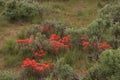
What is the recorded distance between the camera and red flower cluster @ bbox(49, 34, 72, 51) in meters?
7.79

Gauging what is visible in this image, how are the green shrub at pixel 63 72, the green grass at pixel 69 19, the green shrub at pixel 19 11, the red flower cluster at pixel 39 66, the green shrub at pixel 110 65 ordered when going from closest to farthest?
the green shrub at pixel 110 65, the green shrub at pixel 63 72, the red flower cluster at pixel 39 66, the green grass at pixel 69 19, the green shrub at pixel 19 11

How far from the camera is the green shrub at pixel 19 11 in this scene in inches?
398

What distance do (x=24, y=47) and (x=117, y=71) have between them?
3.19m

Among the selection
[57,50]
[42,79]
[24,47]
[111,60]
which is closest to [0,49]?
[24,47]

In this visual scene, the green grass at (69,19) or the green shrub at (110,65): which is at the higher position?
the green shrub at (110,65)

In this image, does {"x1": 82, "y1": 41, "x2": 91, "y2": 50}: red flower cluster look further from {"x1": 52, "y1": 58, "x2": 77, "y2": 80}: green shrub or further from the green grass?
{"x1": 52, "y1": 58, "x2": 77, "y2": 80}: green shrub

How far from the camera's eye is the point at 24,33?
8742mm

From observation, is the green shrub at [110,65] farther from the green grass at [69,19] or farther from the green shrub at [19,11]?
the green shrub at [19,11]

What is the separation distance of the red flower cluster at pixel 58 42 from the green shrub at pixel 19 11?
236cm

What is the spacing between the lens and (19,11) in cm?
1009

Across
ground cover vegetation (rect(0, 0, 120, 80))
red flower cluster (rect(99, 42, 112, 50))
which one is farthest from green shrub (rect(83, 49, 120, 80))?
red flower cluster (rect(99, 42, 112, 50))

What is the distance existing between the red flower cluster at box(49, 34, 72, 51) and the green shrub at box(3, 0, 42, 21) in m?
2.36

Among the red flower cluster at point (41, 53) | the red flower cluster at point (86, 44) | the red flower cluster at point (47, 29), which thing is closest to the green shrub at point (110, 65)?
the red flower cluster at point (86, 44)

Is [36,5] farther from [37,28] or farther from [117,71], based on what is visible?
[117,71]
